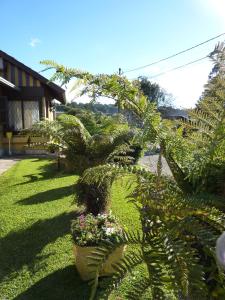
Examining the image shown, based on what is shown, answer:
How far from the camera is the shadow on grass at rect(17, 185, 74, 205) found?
7.54m

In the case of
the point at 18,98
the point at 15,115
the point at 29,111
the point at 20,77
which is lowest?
the point at 15,115

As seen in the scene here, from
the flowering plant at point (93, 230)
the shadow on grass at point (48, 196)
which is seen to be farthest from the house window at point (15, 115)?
the flowering plant at point (93, 230)

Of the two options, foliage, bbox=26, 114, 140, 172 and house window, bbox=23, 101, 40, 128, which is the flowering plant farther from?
house window, bbox=23, 101, 40, 128

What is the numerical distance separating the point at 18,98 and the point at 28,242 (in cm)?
1281

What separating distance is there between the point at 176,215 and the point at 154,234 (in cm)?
15

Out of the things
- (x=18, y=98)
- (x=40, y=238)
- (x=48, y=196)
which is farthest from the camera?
(x=18, y=98)

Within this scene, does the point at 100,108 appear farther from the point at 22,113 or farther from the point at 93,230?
the point at 22,113

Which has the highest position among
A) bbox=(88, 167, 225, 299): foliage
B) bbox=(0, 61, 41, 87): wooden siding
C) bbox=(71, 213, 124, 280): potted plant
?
bbox=(0, 61, 41, 87): wooden siding

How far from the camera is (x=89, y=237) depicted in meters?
3.98

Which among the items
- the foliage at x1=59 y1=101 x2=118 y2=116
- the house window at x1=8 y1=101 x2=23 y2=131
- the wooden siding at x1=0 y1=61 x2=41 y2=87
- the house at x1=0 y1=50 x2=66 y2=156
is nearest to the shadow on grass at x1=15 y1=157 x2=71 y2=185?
the foliage at x1=59 y1=101 x2=118 y2=116

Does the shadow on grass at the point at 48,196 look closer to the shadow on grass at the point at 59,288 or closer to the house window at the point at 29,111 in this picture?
the shadow on grass at the point at 59,288

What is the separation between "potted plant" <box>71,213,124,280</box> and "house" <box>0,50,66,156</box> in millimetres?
12513


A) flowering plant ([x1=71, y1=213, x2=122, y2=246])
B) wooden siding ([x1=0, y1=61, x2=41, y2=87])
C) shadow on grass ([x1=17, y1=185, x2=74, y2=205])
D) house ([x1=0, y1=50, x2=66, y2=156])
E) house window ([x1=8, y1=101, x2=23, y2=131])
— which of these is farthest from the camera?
house window ([x1=8, y1=101, x2=23, y2=131])

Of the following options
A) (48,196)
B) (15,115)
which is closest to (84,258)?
(48,196)
